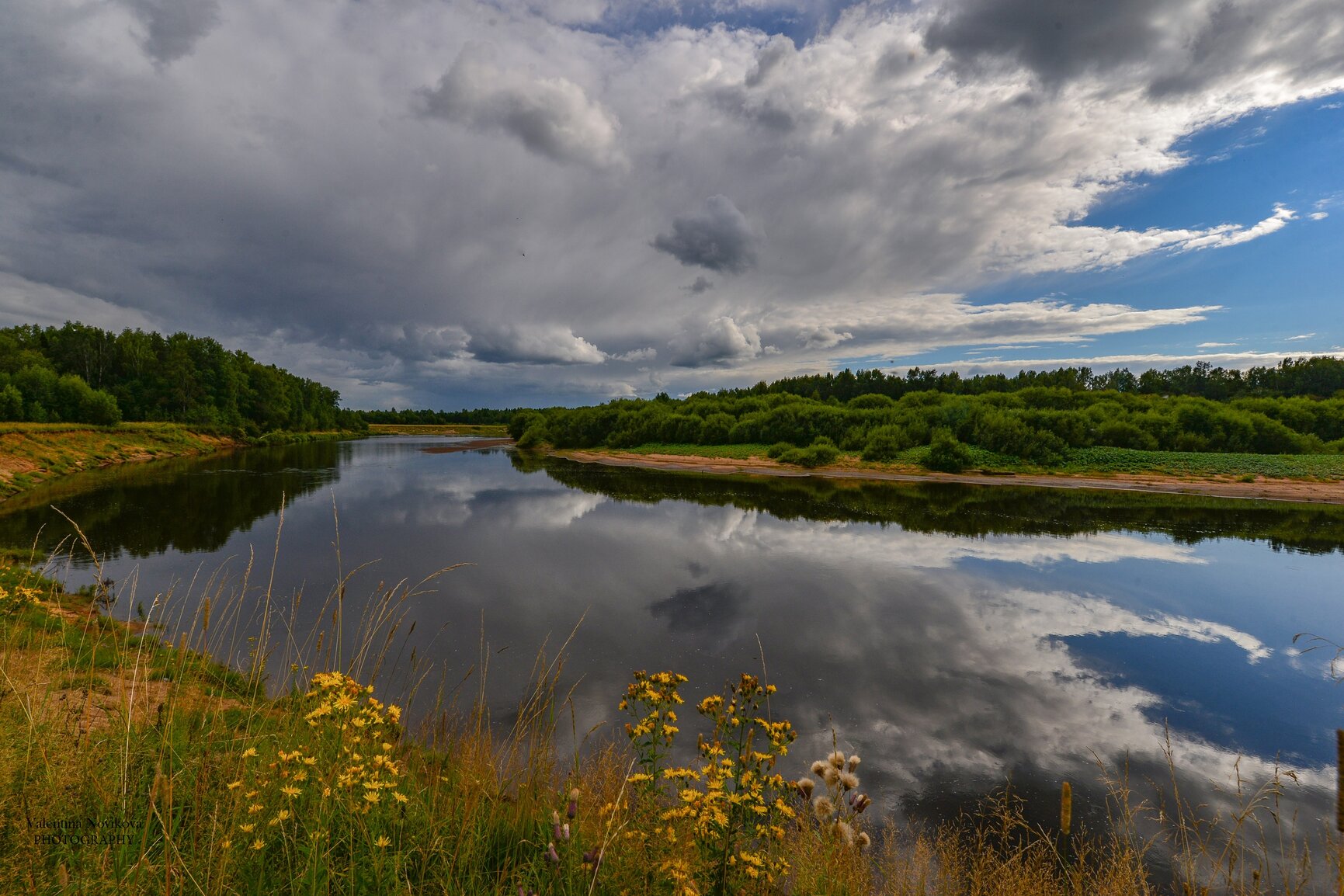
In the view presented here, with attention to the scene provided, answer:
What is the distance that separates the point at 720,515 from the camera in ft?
96.3

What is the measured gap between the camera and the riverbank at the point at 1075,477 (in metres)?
39.2

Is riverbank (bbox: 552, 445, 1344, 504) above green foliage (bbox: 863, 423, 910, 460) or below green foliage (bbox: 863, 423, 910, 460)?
below

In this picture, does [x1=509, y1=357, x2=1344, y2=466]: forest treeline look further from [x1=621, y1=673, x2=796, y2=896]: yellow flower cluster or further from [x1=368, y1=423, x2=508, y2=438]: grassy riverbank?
[x1=621, y1=673, x2=796, y2=896]: yellow flower cluster

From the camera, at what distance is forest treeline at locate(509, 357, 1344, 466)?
178 ft

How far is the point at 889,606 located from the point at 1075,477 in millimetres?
47484

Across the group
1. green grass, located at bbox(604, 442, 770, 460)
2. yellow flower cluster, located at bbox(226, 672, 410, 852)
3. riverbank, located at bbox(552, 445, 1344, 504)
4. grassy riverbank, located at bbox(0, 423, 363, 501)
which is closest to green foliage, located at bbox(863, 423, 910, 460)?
riverbank, located at bbox(552, 445, 1344, 504)

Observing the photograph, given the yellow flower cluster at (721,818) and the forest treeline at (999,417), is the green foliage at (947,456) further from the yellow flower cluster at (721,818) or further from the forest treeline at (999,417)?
the yellow flower cluster at (721,818)

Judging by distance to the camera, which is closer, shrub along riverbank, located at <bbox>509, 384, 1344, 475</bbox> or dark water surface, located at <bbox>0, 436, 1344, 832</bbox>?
dark water surface, located at <bbox>0, 436, 1344, 832</bbox>

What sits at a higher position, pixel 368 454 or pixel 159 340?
pixel 159 340

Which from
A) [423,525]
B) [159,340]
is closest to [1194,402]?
[423,525]

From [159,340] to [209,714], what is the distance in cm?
11071

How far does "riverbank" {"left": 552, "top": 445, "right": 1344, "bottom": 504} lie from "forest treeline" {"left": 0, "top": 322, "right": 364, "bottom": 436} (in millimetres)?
→ 58712

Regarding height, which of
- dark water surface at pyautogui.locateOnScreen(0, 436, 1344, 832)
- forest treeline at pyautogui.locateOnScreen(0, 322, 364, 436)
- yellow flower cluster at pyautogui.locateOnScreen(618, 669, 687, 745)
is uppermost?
forest treeline at pyautogui.locateOnScreen(0, 322, 364, 436)

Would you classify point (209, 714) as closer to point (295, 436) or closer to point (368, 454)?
point (368, 454)
